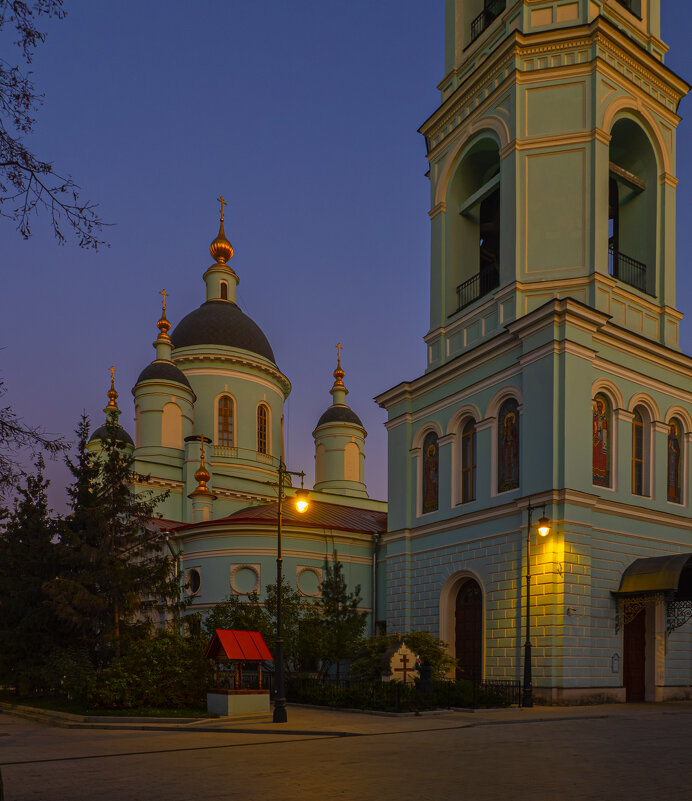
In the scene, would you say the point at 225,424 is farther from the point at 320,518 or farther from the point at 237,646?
the point at 237,646

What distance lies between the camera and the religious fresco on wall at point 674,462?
27.0 metres

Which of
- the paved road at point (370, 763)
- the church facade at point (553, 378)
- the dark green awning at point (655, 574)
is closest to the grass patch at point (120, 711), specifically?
the paved road at point (370, 763)

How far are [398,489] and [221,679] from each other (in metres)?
11.9

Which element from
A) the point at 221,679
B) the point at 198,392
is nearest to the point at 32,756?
the point at 221,679

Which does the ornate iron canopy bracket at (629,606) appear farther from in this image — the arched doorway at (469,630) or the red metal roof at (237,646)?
the red metal roof at (237,646)

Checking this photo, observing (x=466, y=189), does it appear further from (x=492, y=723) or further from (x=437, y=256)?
(x=492, y=723)

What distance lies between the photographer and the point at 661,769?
10.9 m

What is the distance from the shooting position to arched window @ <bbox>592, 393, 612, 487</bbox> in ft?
81.1

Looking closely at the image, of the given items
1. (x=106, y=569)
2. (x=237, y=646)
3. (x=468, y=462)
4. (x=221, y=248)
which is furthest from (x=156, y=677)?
(x=221, y=248)

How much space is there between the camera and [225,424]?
48.8 m

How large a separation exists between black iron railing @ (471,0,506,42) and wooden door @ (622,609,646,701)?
21329 mm

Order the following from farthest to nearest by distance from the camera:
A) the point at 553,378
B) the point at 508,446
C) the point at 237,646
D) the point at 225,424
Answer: the point at 225,424 < the point at 508,446 < the point at 553,378 < the point at 237,646

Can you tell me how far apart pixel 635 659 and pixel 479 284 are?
44.2 ft

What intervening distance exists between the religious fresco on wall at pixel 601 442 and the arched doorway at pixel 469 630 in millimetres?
5372
